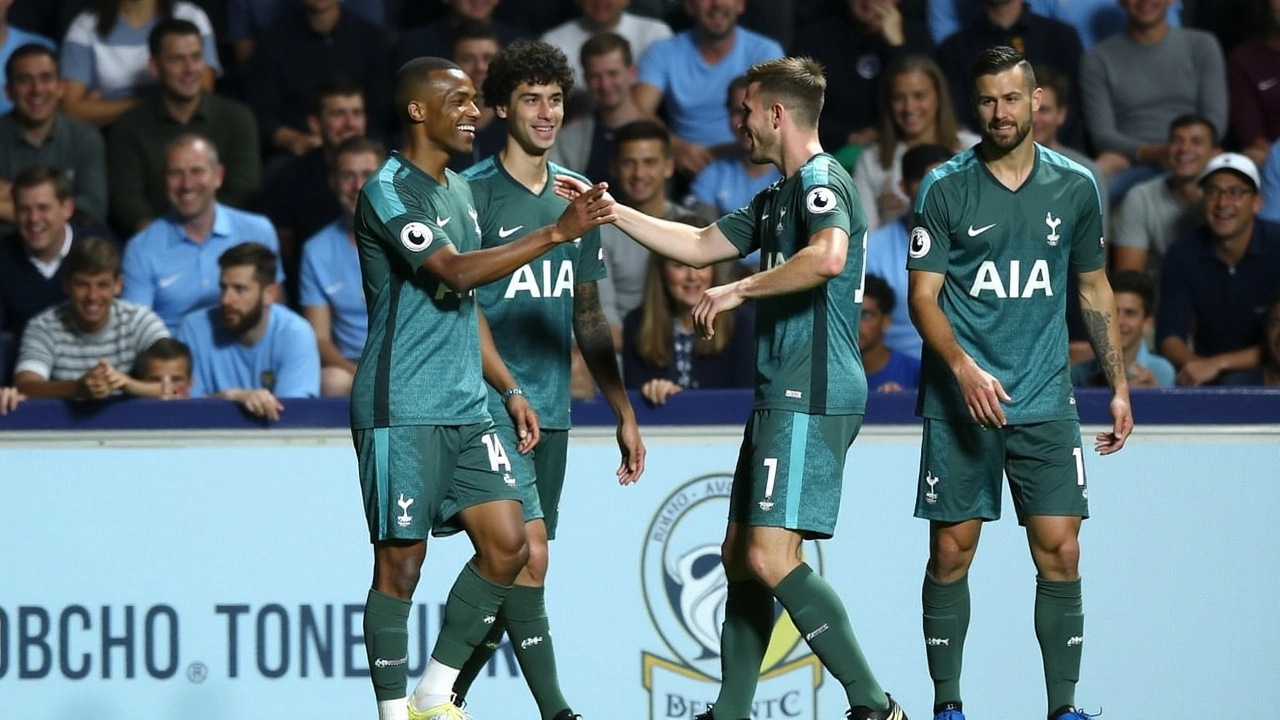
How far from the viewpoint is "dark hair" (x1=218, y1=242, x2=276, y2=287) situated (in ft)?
30.0

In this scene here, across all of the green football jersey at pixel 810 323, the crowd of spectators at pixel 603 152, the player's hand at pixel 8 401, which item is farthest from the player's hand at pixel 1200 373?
the player's hand at pixel 8 401

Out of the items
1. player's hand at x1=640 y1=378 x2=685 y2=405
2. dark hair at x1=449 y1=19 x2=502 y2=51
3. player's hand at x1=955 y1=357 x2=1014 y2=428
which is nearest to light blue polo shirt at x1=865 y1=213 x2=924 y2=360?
player's hand at x1=640 y1=378 x2=685 y2=405

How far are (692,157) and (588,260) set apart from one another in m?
3.79

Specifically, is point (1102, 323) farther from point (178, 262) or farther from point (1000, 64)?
point (178, 262)

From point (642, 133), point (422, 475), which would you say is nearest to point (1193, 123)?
point (642, 133)

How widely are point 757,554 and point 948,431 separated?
1015 millimetres

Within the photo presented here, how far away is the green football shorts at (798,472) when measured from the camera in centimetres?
637

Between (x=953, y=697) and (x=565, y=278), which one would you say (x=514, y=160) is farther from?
(x=953, y=697)

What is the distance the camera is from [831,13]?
11914mm

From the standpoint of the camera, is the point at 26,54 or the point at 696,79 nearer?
the point at 26,54

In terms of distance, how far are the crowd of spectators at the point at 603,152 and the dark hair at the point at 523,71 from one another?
2.16 metres

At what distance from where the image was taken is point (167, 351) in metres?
8.75

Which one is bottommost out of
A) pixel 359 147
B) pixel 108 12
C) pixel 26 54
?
pixel 359 147

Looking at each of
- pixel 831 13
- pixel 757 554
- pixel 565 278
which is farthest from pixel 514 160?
pixel 831 13
